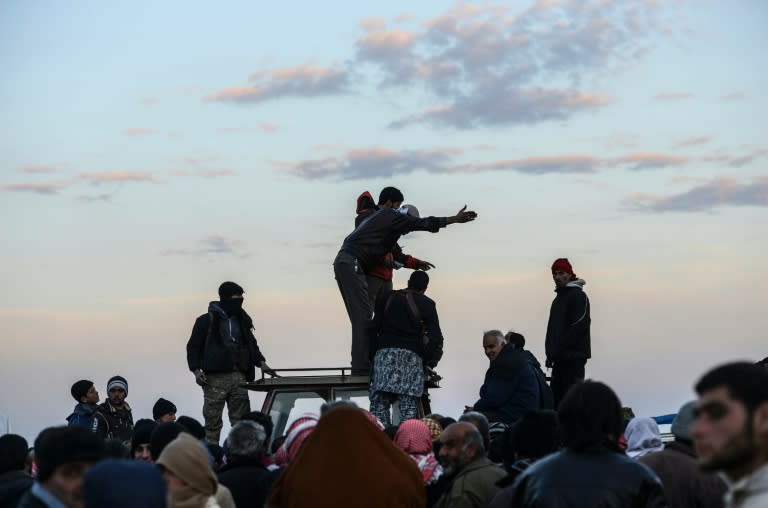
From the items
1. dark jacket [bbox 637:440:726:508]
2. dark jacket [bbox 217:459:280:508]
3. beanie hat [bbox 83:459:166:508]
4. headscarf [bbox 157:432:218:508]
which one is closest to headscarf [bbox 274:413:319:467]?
dark jacket [bbox 217:459:280:508]

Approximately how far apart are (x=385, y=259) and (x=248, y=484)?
238 inches

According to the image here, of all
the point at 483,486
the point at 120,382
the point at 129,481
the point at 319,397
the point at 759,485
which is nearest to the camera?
the point at 759,485

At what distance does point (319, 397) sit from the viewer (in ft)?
45.0

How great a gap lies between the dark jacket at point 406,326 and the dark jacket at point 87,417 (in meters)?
3.19

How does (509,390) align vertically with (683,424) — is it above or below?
above

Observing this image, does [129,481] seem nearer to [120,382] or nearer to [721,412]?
[721,412]

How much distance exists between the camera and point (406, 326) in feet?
44.1

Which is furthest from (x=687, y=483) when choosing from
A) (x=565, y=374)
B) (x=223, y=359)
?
(x=223, y=359)

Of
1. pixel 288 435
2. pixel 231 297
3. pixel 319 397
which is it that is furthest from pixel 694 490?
pixel 231 297

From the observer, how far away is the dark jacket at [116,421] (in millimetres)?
14609

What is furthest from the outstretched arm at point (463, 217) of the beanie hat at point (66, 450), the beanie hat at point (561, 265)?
the beanie hat at point (66, 450)

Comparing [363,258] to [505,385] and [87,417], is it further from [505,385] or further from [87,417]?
[87,417]

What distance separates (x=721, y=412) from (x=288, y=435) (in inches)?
179

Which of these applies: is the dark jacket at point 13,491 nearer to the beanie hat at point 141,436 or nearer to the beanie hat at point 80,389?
the beanie hat at point 141,436
